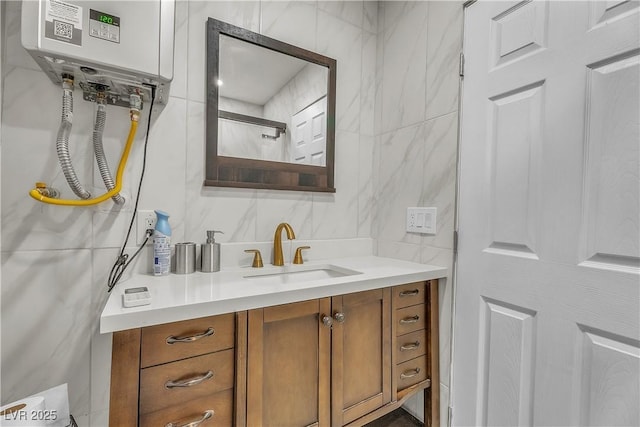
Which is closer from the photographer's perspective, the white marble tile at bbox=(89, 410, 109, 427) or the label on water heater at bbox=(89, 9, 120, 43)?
the label on water heater at bbox=(89, 9, 120, 43)

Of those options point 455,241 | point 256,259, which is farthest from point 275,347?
point 455,241

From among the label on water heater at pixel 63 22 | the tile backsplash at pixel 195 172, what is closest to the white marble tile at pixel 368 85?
the tile backsplash at pixel 195 172

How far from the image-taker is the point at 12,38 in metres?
1.08

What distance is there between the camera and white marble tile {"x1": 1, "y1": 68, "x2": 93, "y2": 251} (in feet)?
3.52

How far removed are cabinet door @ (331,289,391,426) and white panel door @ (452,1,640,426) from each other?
1.30ft

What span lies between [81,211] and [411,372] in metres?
1.61

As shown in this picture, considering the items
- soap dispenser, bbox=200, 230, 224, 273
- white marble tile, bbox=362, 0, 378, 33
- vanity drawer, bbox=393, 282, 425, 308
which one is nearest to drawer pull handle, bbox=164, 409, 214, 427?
soap dispenser, bbox=200, 230, 224, 273

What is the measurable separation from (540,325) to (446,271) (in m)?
0.44

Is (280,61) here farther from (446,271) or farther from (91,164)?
(446,271)

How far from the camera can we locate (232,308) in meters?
0.95

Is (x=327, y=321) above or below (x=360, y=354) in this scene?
above

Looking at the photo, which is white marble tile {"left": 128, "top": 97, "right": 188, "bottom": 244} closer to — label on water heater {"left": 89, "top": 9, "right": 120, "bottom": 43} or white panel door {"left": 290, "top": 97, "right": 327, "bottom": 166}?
label on water heater {"left": 89, "top": 9, "right": 120, "bottom": 43}

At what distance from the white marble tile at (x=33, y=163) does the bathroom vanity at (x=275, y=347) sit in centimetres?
34

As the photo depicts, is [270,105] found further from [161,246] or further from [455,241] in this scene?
[455,241]
